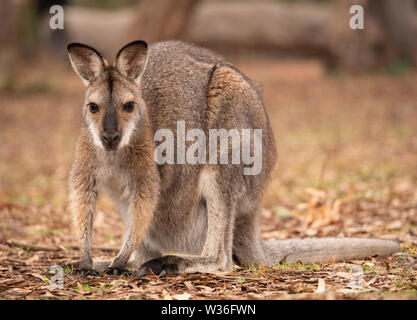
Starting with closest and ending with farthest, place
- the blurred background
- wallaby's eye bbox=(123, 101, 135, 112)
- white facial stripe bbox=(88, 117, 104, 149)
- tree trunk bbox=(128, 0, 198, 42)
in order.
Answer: white facial stripe bbox=(88, 117, 104, 149), wallaby's eye bbox=(123, 101, 135, 112), the blurred background, tree trunk bbox=(128, 0, 198, 42)

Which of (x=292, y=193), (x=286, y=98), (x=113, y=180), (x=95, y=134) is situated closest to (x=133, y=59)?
(x=95, y=134)

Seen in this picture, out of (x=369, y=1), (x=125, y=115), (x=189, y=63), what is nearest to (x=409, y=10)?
(x=369, y=1)

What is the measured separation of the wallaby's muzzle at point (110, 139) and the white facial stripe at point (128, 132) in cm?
5

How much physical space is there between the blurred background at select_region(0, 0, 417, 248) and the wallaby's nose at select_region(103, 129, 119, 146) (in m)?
2.50

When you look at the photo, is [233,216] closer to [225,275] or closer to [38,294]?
[225,275]

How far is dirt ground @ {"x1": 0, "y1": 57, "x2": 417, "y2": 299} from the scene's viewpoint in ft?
13.6

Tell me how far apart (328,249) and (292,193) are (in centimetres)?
332

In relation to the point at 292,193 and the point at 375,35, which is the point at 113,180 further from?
the point at 375,35

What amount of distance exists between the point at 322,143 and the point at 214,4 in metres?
12.5

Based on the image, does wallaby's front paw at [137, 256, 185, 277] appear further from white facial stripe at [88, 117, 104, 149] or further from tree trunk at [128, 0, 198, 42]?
tree trunk at [128, 0, 198, 42]

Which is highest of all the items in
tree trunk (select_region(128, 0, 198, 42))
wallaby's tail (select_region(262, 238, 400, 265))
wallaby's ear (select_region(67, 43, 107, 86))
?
tree trunk (select_region(128, 0, 198, 42))

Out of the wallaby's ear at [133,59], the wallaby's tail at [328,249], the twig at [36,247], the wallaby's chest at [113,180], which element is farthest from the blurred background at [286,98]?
the wallaby's ear at [133,59]

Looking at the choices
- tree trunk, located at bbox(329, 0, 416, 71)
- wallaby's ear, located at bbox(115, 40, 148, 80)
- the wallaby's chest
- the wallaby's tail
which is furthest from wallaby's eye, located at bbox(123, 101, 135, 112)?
tree trunk, located at bbox(329, 0, 416, 71)

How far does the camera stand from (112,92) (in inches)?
171
